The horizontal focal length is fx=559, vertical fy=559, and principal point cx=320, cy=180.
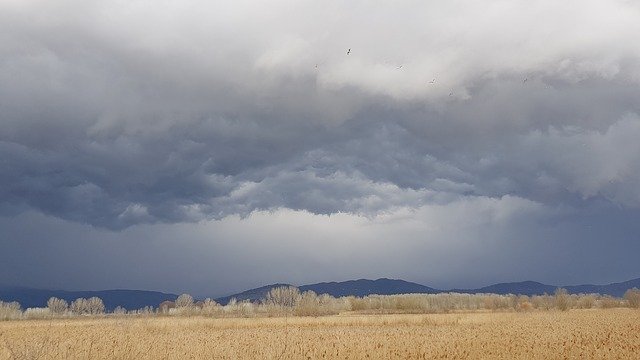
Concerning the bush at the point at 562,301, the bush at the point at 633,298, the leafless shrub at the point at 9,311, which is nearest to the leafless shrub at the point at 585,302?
the bush at the point at 633,298

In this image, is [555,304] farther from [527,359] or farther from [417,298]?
[527,359]

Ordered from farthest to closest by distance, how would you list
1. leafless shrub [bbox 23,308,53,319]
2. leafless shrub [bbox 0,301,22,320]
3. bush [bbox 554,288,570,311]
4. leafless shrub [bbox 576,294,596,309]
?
leafless shrub [bbox 23,308,53,319]
leafless shrub [bbox 576,294,596,309]
leafless shrub [bbox 0,301,22,320]
bush [bbox 554,288,570,311]

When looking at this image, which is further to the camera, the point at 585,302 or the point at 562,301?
the point at 585,302

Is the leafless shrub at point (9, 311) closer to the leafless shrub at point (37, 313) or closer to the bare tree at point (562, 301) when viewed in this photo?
the leafless shrub at point (37, 313)

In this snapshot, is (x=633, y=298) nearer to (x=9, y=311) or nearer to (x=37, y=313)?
(x=9, y=311)

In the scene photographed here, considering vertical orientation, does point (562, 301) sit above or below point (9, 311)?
below

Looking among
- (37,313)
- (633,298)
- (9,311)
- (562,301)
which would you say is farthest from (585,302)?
(37,313)

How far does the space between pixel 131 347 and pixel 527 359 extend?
20317 millimetres

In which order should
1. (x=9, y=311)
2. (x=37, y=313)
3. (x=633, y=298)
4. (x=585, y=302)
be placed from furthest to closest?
(x=37, y=313) < (x=585, y=302) < (x=9, y=311) < (x=633, y=298)

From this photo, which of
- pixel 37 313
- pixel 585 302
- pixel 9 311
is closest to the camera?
pixel 9 311

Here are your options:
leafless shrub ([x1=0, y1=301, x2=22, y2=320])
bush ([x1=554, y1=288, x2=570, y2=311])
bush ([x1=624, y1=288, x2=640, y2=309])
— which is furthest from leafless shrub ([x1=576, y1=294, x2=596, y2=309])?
leafless shrub ([x1=0, y1=301, x2=22, y2=320])

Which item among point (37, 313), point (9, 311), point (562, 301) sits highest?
point (9, 311)

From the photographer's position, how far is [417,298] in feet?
614

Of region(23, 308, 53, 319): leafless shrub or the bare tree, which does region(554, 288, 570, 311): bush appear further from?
region(23, 308, 53, 319): leafless shrub
